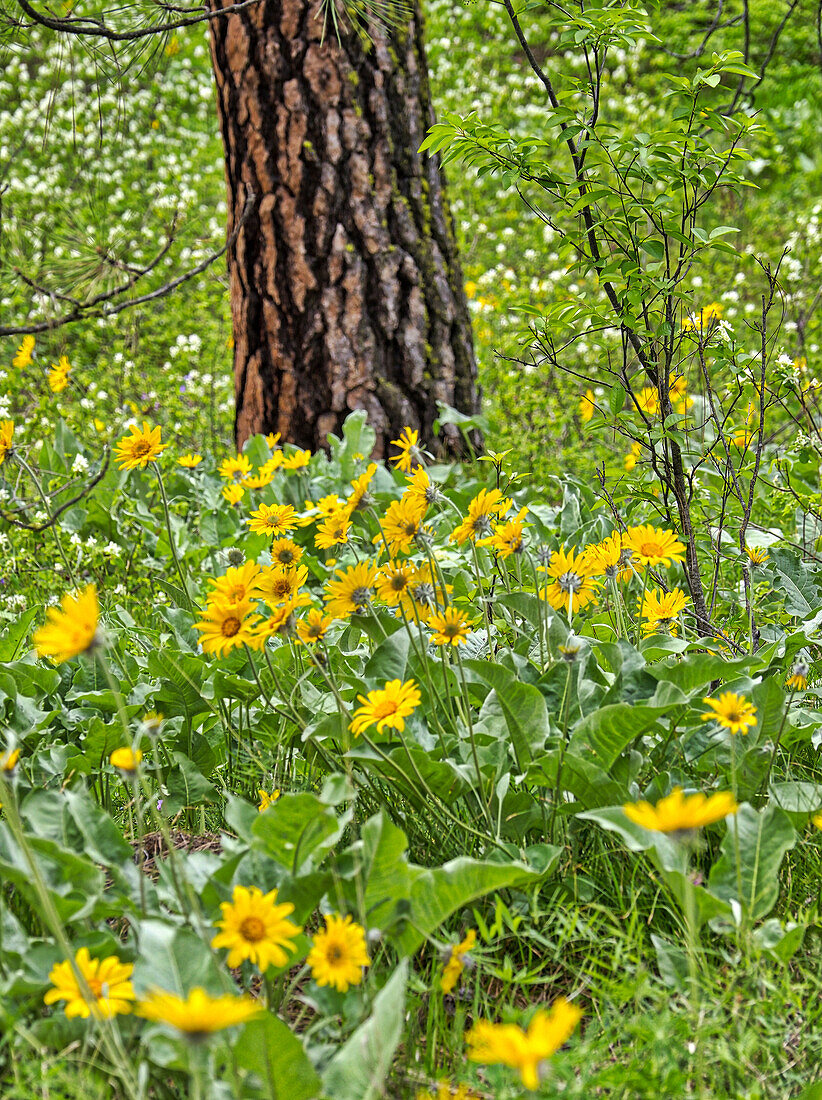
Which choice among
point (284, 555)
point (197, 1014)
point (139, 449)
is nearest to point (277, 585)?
point (284, 555)

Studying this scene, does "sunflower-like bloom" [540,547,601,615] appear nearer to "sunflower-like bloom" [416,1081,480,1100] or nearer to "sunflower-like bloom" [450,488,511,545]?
"sunflower-like bloom" [450,488,511,545]

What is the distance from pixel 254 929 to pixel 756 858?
683mm

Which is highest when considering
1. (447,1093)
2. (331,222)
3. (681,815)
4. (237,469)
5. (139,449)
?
(331,222)

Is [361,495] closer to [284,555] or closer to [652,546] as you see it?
[284,555]

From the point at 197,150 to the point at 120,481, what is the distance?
19.6ft

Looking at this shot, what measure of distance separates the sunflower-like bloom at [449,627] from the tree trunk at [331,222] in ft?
6.58

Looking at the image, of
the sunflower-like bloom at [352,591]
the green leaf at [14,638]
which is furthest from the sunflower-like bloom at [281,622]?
the green leaf at [14,638]

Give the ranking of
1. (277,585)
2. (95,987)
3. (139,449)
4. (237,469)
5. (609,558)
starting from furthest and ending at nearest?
(237,469) → (139,449) → (609,558) → (277,585) → (95,987)

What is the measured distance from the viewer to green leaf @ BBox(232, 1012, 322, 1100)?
1013 millimetres

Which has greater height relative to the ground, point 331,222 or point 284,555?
point 331,222

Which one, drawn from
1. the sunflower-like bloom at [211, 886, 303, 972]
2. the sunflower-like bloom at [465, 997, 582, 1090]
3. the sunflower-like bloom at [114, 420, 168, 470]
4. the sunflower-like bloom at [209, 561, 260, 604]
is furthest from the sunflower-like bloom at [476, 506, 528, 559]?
the sunflower-like bloom at [465, 997, 582, 1090]

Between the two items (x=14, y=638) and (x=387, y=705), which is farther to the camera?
(x=14, y=638)

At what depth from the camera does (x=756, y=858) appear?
1315 mm

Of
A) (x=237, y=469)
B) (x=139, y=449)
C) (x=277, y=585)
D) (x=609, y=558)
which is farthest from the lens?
(x=237, y=469)
